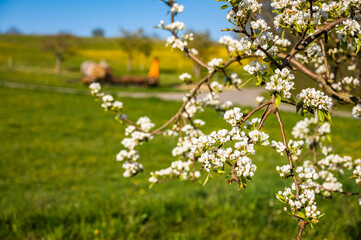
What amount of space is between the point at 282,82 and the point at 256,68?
166 millimetres

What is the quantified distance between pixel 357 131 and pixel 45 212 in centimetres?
1331

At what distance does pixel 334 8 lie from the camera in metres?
1.93

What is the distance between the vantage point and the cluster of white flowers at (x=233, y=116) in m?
1.65

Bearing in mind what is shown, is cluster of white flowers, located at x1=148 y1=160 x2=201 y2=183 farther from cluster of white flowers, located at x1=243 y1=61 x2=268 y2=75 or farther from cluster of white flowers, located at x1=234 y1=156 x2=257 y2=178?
cluster of white flowers, located at x1=243 y1=61 x2=268 y2=75

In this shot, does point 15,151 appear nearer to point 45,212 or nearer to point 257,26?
point 45,212

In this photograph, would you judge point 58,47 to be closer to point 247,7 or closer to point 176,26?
point 176,26

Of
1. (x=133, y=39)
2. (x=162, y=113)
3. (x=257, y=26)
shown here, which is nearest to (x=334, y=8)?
(x=257, y=26)

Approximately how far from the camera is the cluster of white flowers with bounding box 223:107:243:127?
165 centimetres

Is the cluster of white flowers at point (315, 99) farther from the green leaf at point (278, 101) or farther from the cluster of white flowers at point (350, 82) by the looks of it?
the cluster of white flowers at point (350, 82)

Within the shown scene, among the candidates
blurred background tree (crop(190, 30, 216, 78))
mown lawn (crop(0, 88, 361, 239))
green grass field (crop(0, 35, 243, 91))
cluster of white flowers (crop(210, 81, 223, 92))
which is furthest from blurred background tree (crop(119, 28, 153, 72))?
cluster of white flowers (crop(210, 81, 223, 92))

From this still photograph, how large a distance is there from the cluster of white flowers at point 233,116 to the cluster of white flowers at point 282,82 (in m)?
0.22

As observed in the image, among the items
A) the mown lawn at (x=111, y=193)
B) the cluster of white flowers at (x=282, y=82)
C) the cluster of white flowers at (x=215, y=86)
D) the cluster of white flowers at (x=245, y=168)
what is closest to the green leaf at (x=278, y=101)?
the cluster of white flowers at (x=282, y=82)

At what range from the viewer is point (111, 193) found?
6133 millimetres

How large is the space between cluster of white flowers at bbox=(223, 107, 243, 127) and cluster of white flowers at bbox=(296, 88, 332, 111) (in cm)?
36
